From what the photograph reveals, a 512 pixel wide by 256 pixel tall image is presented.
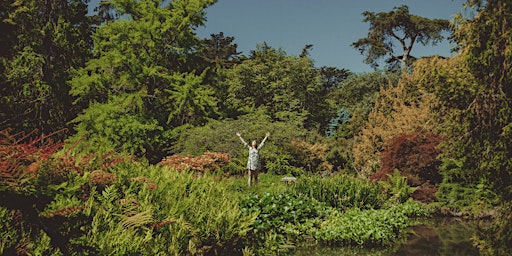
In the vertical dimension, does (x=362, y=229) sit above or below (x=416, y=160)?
below

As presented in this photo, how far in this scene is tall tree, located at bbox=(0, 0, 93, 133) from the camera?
20594 millimetres

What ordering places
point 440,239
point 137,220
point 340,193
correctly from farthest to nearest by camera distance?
point 340,193, point 440,239, point 137,220

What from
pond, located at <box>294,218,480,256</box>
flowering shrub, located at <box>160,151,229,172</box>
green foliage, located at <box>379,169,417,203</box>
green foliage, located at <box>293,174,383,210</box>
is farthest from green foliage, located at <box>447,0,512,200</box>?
flowering shrub, located at <box>160,151,229,172</box>

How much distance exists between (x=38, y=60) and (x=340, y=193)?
1717 centimetres

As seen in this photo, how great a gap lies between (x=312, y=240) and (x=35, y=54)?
18.5m

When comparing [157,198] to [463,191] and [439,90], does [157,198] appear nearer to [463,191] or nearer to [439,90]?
[439,90]

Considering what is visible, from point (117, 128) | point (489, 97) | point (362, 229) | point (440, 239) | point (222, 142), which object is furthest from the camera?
point (117, 128)

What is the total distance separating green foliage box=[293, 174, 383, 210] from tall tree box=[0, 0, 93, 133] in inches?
600

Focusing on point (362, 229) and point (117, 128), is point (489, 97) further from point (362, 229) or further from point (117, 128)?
point (117, 128)

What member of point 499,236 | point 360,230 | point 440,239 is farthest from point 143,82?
point 499,236

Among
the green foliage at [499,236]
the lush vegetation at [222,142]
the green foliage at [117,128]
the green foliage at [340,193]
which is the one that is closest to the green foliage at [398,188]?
the lush vegetation at [222,142]

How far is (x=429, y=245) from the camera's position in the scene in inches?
323

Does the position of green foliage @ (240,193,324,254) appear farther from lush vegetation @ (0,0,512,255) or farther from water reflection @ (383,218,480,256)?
water reflection @ (383,218,480,256)

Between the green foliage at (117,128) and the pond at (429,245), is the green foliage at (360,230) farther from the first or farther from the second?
the green foliage at (117,128)
